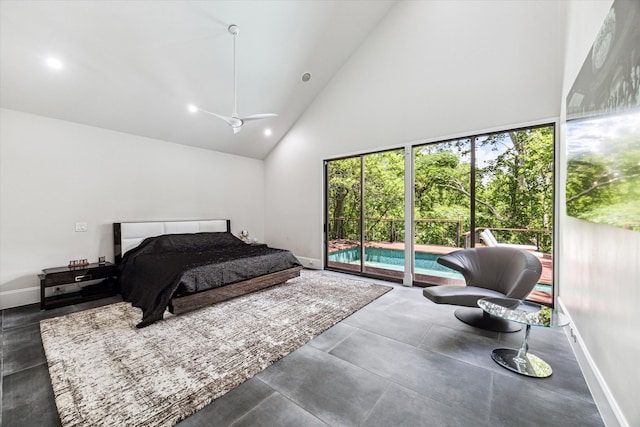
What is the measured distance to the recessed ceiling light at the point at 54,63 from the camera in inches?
124

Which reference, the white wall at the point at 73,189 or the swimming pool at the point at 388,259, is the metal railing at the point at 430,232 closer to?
the swimming pool at the point at 388,259

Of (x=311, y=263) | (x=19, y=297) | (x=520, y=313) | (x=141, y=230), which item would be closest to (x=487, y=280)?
(x=520, y=313)

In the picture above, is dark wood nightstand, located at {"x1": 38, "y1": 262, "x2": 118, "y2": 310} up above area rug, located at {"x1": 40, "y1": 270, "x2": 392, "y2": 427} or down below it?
above

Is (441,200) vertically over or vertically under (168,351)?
over

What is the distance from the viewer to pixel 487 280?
317cm

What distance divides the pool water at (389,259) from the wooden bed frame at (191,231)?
1.96 metres

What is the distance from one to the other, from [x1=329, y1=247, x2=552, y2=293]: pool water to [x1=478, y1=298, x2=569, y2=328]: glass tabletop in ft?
10.2

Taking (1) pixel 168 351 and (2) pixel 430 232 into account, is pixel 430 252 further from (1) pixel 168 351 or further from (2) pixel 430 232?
(1) pixel 168 351

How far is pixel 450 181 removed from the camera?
4844 millimetres

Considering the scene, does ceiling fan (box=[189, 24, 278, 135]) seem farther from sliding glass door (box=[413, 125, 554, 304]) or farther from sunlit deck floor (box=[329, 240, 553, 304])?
sunlit deck floor (box=[329, 240, 553, 304])

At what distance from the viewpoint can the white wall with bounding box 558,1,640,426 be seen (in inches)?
49.9

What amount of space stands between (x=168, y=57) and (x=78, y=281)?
3220mm

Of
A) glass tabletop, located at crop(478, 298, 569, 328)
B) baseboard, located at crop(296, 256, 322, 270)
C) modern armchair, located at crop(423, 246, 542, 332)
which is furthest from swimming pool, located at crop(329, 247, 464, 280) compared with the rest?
glass tabletop, located at crop(478, 298, 569, 328)

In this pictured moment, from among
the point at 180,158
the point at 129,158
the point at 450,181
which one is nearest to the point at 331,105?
the point at 450,181
